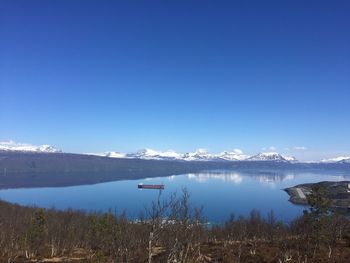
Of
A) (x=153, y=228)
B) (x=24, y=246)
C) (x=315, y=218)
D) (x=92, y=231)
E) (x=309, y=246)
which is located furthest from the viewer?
(x=92, y=231)

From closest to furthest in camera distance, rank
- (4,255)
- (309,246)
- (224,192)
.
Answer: (309,246) → (4,255) → (224,192)

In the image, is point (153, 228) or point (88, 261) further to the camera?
point (88, 261)

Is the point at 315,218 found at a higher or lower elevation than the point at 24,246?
higher

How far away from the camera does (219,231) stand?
222ft

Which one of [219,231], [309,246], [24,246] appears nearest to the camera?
[309,246]

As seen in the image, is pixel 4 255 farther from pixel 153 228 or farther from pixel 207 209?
pixel 207 209

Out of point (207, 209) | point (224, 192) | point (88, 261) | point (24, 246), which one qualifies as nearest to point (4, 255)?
point (24, 246)

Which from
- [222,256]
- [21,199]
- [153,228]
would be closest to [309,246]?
[222,256]

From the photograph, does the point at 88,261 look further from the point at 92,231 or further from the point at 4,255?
the point at 92,231

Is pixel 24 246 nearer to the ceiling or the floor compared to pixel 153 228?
nearer to the floor

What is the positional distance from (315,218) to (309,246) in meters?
4.26

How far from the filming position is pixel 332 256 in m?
31.6

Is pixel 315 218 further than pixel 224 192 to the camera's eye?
No

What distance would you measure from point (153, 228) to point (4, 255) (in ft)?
111
